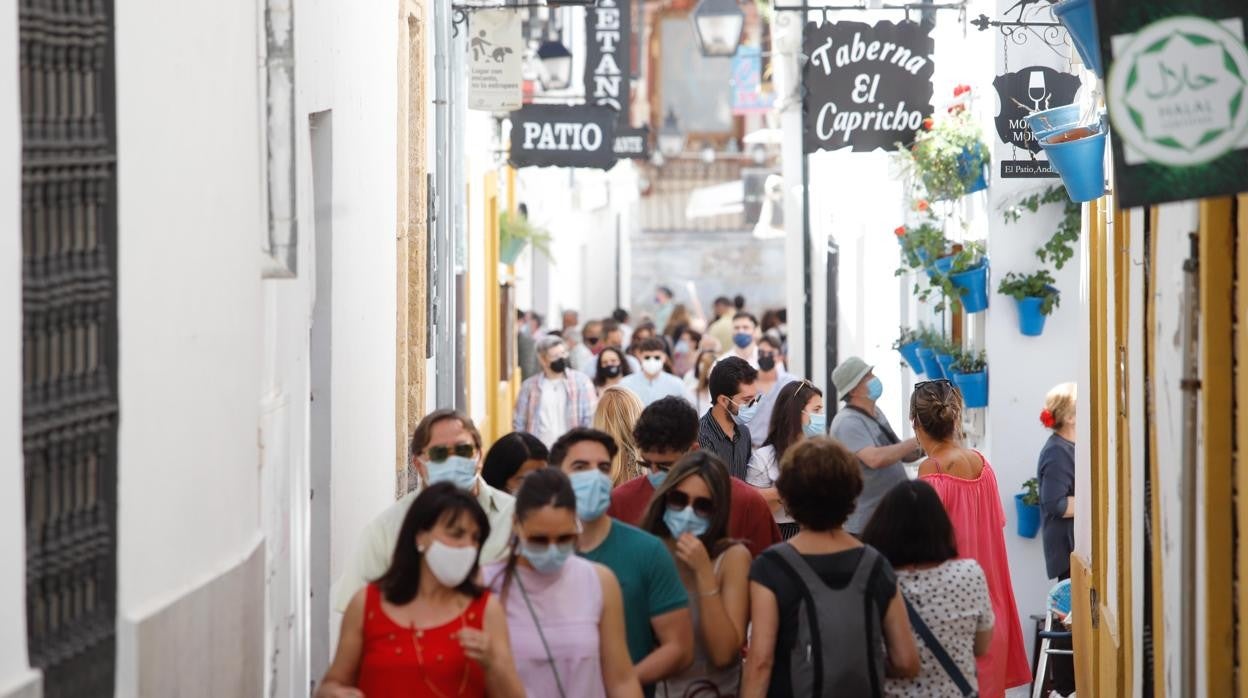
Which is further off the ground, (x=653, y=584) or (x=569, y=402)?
(x=569, y=402)

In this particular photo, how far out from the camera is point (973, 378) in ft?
37.1

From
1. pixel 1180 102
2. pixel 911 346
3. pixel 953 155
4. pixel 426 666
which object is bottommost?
pixel 426 666

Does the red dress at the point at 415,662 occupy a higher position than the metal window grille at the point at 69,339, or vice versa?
the metal window grille at the point at 69,339

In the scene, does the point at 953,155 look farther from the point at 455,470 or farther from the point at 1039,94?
the point at 455,470

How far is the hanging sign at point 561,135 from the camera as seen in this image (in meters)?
16.9

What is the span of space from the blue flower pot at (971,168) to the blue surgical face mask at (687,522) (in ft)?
19.2

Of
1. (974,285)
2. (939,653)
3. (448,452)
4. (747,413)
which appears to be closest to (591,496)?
(448,452)

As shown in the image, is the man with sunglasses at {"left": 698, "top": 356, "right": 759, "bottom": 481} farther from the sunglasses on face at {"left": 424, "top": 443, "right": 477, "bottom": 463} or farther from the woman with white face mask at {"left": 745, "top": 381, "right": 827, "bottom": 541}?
the sunglasses on face at {"left": 424, "top": 443, "right": 477, "bottom": 463}

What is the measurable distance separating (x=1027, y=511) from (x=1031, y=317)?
1.09m

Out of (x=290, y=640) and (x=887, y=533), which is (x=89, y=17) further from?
(x=290, y=640)

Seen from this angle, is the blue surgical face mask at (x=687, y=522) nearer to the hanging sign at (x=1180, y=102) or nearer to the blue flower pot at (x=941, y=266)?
the hanging sign at (x=1180, y=102)

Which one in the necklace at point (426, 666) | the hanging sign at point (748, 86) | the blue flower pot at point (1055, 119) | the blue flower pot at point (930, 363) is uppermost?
the hanging sign at point (748, 86)

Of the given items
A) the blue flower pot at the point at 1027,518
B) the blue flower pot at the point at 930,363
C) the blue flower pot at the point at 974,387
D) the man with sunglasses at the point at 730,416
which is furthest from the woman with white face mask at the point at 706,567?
the blue flower pot at the point at 930,363

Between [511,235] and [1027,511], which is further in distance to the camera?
[511,235]
